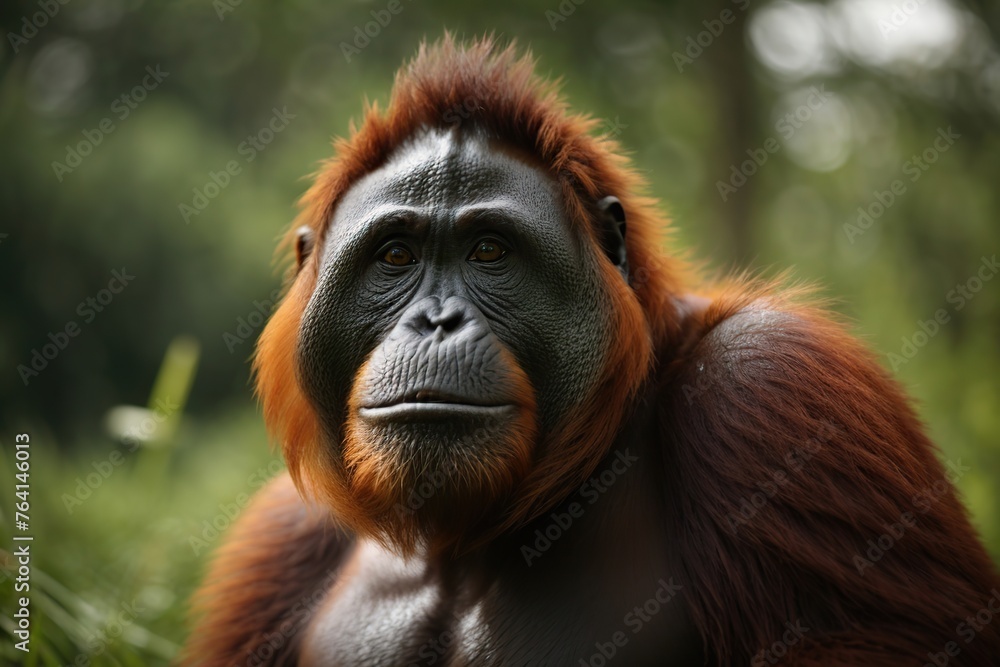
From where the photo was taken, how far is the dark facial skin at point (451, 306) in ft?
10.6

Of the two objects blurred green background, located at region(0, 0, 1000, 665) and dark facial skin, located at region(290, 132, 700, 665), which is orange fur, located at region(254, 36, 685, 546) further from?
blurred green background, located at region(0, 0, 1000, 665)

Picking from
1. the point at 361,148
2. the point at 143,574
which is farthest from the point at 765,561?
the point at 143,574

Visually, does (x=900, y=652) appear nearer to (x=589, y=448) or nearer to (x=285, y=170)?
(x=589, y=448)

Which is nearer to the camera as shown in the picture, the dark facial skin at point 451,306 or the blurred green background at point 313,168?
the dark facial skin at point 451,306

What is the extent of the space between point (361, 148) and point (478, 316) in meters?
1.14

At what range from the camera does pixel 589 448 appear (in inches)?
139

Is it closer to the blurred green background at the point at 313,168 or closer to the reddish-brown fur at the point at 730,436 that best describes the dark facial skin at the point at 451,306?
the reddish-brown fur at the point at 730,436

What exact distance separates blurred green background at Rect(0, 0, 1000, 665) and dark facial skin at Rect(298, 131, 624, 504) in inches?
191

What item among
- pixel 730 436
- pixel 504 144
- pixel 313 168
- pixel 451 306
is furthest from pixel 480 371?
pixel 313 168

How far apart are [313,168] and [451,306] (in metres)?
10.4

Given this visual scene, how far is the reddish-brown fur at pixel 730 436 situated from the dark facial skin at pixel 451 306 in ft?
0.47

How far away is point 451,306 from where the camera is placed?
3385 mm

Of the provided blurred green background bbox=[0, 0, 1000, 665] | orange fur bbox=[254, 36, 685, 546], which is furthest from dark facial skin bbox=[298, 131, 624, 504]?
blurred green background bbox=[0, 0, 1000, 665]

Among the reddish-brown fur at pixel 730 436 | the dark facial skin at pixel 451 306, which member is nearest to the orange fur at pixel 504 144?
the reddish-brown fur at pixel 730 436
